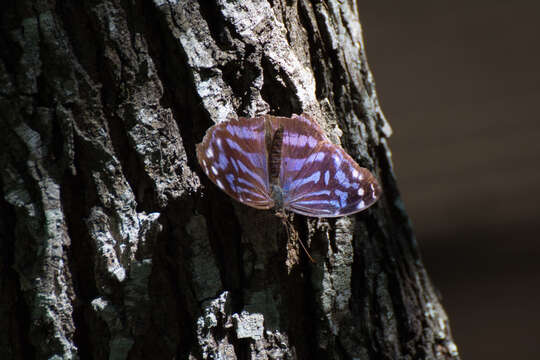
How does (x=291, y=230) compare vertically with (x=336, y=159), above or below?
below

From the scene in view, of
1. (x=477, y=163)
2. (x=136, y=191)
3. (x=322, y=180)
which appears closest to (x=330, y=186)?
(x=322, y=180)

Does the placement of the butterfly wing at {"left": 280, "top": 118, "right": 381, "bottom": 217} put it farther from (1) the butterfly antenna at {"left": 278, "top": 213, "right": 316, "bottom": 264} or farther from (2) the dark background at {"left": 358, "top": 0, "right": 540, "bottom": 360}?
(2) the dark background at {"left": 358, "top": 0, "right": 540, "bottom": 360}

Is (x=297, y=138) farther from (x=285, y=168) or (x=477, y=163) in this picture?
(x=477, y=163)

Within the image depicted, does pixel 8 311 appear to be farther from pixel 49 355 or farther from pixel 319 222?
pixel 319 222

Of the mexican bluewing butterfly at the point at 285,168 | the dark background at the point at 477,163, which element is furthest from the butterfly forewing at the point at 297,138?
the dark background at the point at 477,163

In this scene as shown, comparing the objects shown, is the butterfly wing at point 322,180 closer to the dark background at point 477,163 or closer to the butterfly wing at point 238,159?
the butterfly wing at point 238,159

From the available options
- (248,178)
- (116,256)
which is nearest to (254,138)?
(248,178)
